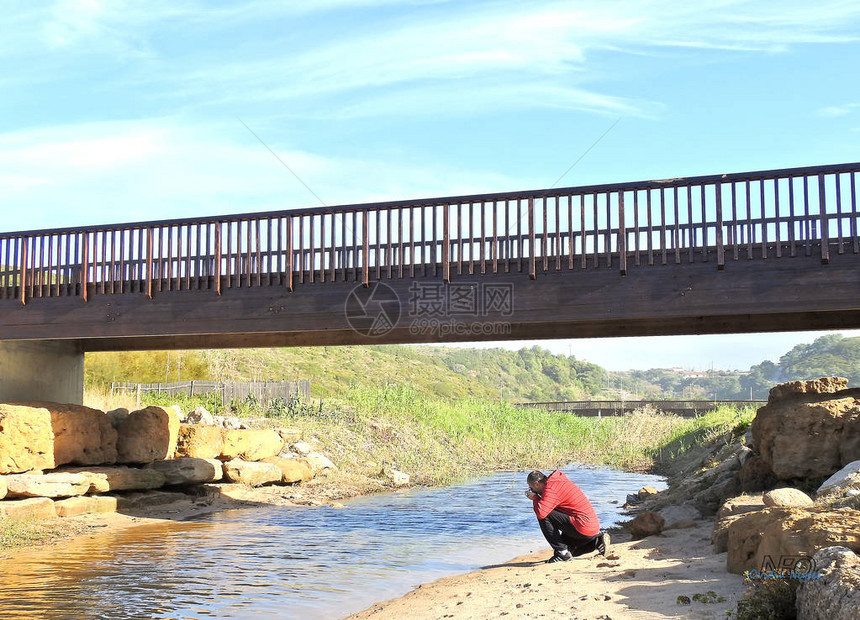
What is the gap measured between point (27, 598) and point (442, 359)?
153 metres

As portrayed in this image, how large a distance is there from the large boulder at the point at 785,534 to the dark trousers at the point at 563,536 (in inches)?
118

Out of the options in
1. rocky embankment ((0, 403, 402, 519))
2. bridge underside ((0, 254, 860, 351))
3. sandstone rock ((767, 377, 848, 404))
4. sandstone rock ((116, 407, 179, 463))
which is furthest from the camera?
sandstone rock ((116, 407, 179, 463))

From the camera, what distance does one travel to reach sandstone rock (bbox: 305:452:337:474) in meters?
26.9

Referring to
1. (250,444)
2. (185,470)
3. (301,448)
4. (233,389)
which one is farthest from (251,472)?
(233,389)

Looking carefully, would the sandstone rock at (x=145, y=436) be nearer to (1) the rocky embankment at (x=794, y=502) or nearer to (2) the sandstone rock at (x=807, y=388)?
(1) the rocky embankment at (x=794, y=502)

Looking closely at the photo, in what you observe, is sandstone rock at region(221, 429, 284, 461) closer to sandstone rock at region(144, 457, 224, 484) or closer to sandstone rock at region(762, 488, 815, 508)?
sandstone rock at region(144, 457, 224, 484)

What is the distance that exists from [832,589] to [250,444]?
21.0 m

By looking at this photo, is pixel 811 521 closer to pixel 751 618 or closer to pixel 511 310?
pixel 751 618

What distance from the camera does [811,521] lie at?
A: 8148 mm

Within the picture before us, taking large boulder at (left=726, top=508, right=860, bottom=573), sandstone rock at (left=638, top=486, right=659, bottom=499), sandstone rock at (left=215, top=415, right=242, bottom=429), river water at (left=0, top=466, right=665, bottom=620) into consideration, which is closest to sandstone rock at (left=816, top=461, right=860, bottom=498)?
large boulder at (left=726, top=508, right=860, bottom=573)

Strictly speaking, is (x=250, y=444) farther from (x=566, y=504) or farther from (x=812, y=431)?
(x=812, y=431)

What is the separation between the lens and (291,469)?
25.3m

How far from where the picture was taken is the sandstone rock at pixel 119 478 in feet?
64.5

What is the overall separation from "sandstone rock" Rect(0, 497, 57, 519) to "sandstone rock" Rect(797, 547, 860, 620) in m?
15.8
